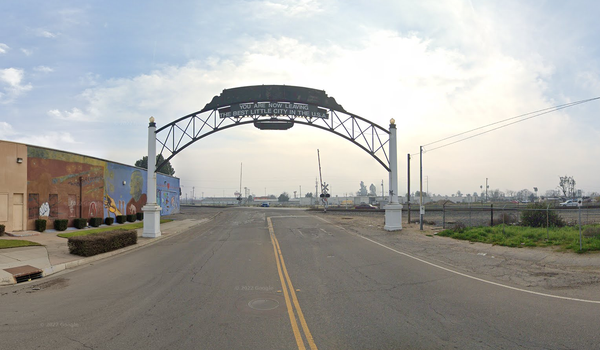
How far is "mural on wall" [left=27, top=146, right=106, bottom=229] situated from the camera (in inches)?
821

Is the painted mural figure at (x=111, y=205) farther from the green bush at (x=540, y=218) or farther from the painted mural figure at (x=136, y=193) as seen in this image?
the green bush at (x=540, y=218)

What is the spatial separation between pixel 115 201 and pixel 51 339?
27.6 metres

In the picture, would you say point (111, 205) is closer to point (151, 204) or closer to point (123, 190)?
point (123, 190)

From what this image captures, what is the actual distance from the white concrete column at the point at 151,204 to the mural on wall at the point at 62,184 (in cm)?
607

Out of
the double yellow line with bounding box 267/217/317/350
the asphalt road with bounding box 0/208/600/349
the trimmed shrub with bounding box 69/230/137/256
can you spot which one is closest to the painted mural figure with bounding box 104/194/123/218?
the trimmed shrub with bounding box 69/230/137/256

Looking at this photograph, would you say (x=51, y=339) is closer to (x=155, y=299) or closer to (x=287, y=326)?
(x=155, y=299)

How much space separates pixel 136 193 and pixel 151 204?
51.2 feet

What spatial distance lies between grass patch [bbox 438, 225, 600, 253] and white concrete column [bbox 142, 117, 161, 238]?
644 inches

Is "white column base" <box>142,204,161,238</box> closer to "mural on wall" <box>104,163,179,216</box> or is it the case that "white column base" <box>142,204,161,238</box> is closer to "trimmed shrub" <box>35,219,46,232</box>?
"trimmed shrub" <box>35,219,46,232</box>

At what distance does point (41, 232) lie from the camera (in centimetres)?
2033

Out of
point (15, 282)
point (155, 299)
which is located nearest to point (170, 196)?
point (15, 282)

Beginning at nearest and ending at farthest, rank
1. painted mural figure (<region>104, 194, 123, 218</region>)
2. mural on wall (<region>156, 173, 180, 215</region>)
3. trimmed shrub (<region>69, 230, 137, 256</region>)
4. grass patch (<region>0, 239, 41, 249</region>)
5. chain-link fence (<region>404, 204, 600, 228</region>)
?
1. trimmed shrub (<region>69, 230, 137, 256</region>)
2. grass patch (<region>0, 239, 41, 249</region>)
3. chain-link fence (<region>404, 204, 600, 228</region>)
4. painted mural figure (<region>104, 194, 123, 218</region>)
5. mural on wall (<region>156, 173, 180, 215</region>)

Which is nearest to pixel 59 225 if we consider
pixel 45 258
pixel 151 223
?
pixel 151 223

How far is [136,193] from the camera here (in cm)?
3491
